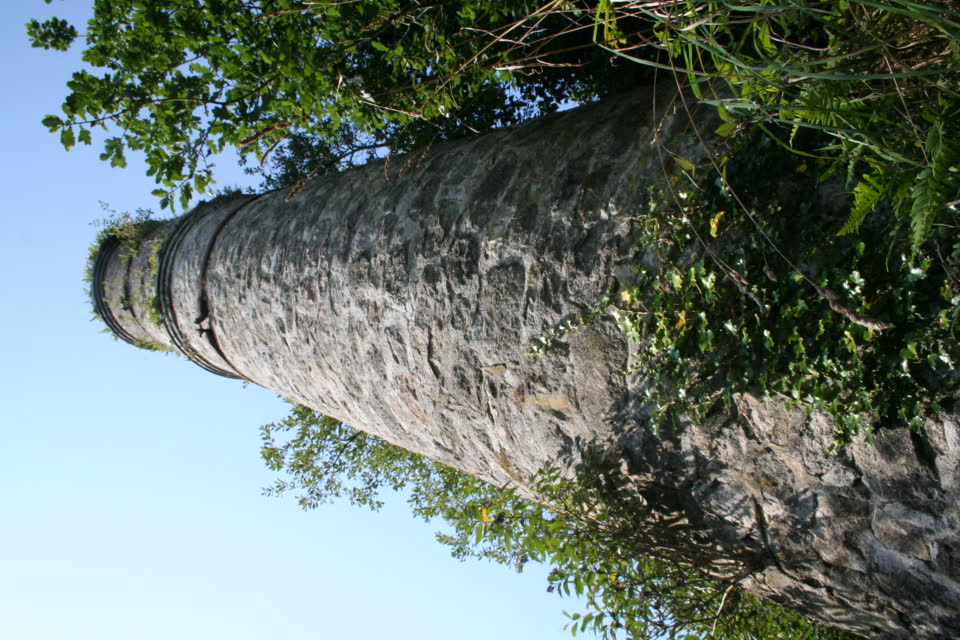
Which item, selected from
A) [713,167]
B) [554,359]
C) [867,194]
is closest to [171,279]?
[554,359]

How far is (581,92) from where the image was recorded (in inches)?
207

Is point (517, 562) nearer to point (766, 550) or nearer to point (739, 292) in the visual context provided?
point (766, 550)

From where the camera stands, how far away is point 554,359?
8.96 ft

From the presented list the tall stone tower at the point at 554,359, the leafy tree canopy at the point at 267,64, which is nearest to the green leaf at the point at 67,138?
the leafy tree canopy at the point at 267,64

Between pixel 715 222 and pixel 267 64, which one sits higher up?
pixel 267 64

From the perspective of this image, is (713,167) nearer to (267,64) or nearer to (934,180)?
(934,180)

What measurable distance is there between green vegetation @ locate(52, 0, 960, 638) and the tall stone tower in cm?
13

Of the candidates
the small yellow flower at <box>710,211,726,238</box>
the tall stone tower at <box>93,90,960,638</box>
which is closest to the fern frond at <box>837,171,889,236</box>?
the small yellow flower at <box>710,211,726,238</box>

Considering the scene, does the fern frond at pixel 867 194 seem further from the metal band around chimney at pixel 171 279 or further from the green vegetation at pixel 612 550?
the metal band around chimney at pixel 171 279

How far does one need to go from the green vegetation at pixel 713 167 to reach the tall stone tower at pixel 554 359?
133mm

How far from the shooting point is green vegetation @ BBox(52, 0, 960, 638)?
1747 millimetres

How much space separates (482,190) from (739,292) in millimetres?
1475

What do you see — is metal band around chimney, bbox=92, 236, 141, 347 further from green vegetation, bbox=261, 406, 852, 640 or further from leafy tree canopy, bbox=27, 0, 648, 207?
green vegetation, bbox=261, 406, 852, 640

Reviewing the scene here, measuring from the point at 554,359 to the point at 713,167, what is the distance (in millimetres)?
1003
